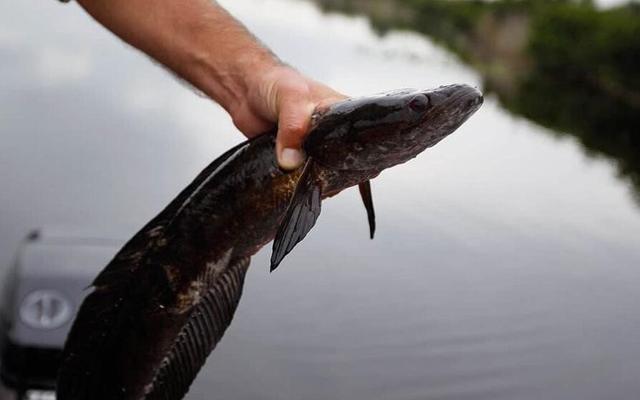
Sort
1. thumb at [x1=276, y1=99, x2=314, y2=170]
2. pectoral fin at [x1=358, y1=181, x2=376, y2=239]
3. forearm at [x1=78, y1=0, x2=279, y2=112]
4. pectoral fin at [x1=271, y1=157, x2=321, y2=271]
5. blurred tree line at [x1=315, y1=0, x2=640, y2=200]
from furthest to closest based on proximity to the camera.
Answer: blurred tree line at [x1=315, y1=0, x2=640, y2=200], forearm at [x1=78, y1=0, x2=279, y2=112], pectoral fin at [x1=358, y1=181, x2=376, y2=239], thumb at [x1=276, y1=99, x2=314, y2=170], pectoral fin at [x1=271, y1=157, x2=321, y2=271]

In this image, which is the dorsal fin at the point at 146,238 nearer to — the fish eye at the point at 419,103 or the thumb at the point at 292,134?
the thumb at the point at 292,134

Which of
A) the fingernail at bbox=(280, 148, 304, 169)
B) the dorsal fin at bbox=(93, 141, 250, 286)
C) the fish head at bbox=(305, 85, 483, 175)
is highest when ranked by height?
the fish head at bbox=(305, 85, 483, 175)

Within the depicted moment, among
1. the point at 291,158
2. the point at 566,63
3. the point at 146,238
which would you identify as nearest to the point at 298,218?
the point at 291,158

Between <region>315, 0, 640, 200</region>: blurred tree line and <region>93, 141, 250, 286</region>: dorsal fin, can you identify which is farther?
<region>315, 0, 640, 200</region>: blurred tree line

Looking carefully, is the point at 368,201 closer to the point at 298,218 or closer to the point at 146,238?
the point at 298,218

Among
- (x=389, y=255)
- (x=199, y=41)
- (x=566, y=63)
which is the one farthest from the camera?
(x=566, y=63)

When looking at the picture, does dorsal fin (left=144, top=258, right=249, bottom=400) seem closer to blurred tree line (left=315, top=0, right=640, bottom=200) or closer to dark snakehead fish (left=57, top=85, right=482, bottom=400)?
dark snakehead fish (left=57, top=85, right=482, bottom=400)

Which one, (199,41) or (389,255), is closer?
(199,41)

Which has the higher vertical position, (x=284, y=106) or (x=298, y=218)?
(x=284, y=106)

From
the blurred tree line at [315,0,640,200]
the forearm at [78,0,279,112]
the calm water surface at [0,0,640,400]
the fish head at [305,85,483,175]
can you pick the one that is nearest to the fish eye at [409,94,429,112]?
the fish head at [305,85,483,175]
